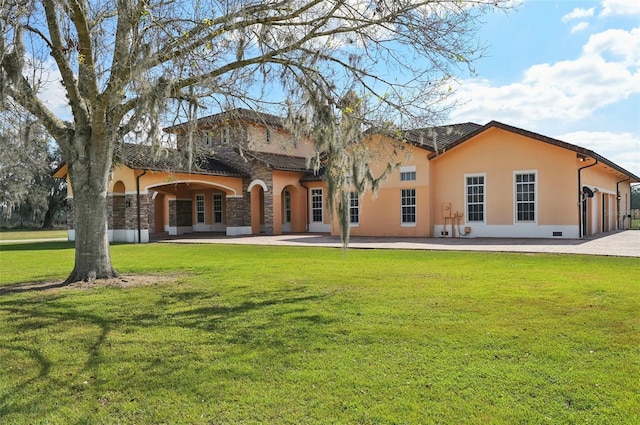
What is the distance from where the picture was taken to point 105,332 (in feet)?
19.4

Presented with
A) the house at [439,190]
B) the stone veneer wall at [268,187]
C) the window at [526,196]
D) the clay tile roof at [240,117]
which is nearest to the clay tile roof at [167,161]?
the house at [439,190]

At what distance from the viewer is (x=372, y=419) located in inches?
139

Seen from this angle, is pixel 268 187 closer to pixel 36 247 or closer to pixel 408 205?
pixel 408 205

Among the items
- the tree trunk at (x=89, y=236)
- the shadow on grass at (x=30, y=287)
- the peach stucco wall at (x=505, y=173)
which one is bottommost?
the shadow on grass at (x=30, y=287)

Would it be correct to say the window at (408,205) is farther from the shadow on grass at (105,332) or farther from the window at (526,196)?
the shadow on grass at (105,332)

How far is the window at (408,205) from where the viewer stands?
22.7 meters

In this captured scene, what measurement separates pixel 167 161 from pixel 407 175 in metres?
10.4

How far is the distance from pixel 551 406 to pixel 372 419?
132cm

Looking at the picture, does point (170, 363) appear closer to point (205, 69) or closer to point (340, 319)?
point (340, 319)

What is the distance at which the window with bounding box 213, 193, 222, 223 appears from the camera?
30.8m

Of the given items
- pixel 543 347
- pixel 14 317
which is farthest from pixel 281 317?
pixel 14 317

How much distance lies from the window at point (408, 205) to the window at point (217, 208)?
1258 cm

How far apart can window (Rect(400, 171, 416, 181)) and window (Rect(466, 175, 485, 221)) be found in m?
2.38

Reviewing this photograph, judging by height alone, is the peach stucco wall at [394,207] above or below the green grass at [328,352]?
above
